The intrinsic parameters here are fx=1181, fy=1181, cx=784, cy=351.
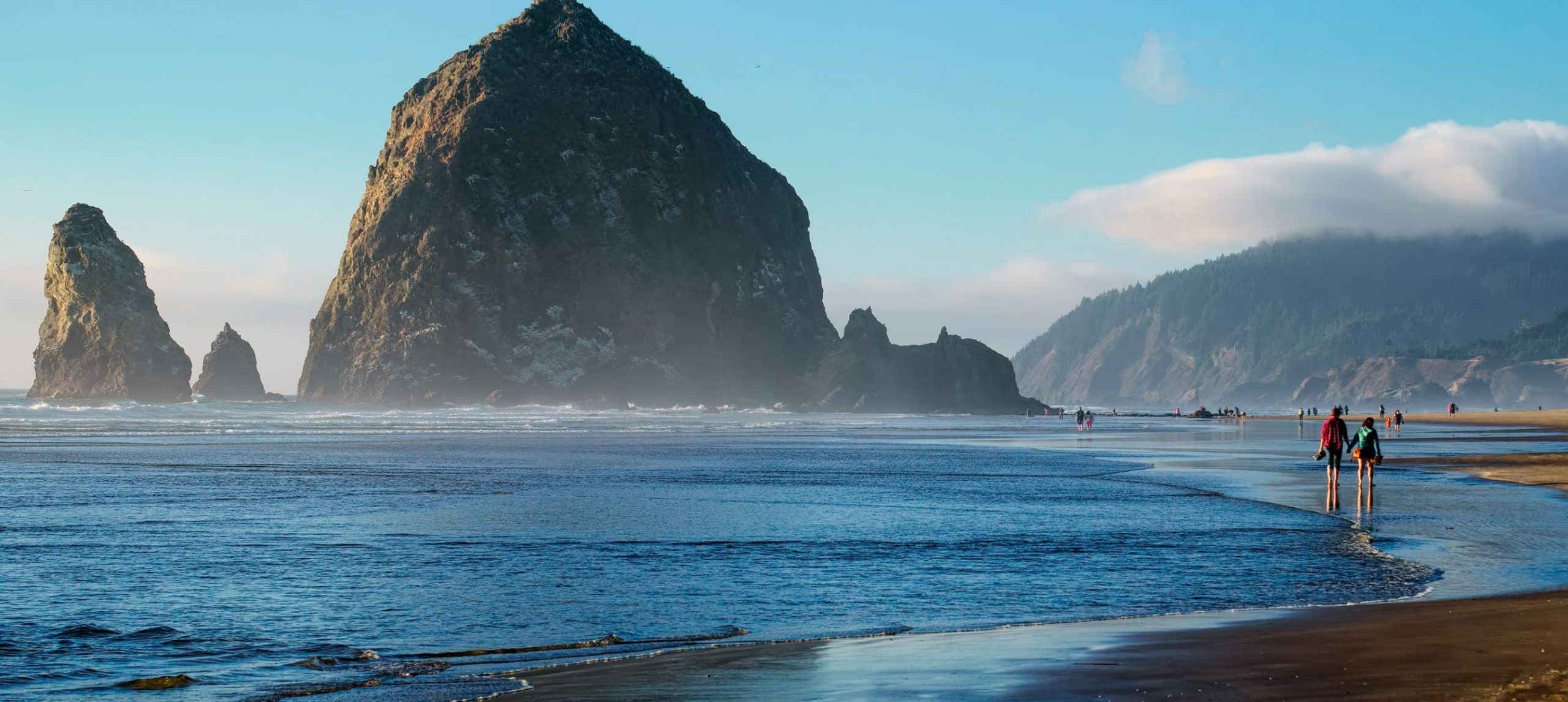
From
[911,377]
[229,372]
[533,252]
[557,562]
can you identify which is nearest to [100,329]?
[229,372]

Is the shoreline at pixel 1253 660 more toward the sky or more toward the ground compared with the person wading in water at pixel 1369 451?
more toward the ground

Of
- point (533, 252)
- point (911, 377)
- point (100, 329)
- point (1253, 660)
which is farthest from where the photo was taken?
point (911, 377)

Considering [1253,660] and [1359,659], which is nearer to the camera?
[1359,659]

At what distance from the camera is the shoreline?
24.3 ft

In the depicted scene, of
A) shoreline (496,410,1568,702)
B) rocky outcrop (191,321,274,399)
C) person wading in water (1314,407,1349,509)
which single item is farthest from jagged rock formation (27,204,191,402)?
shoreline (496,410,1568,702)

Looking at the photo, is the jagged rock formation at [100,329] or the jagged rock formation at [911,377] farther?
the jagged rock formation at [911,377]

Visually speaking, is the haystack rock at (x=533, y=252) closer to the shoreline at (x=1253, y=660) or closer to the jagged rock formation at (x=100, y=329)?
the jagged rock formation at (x=100, y=329)

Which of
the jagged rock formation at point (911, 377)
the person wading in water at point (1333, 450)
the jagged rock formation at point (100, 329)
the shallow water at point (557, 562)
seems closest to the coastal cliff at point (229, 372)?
the jagged rock formation at point (100, 329)

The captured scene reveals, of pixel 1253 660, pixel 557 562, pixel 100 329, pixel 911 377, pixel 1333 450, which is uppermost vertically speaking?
pixel 100 329

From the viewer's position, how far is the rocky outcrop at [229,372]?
185 metres

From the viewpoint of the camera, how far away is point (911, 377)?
622 ft

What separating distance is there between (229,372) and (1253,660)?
199 metres

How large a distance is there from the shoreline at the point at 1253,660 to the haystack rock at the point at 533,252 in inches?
6526

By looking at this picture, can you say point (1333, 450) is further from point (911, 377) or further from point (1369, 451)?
point (911, 377)
